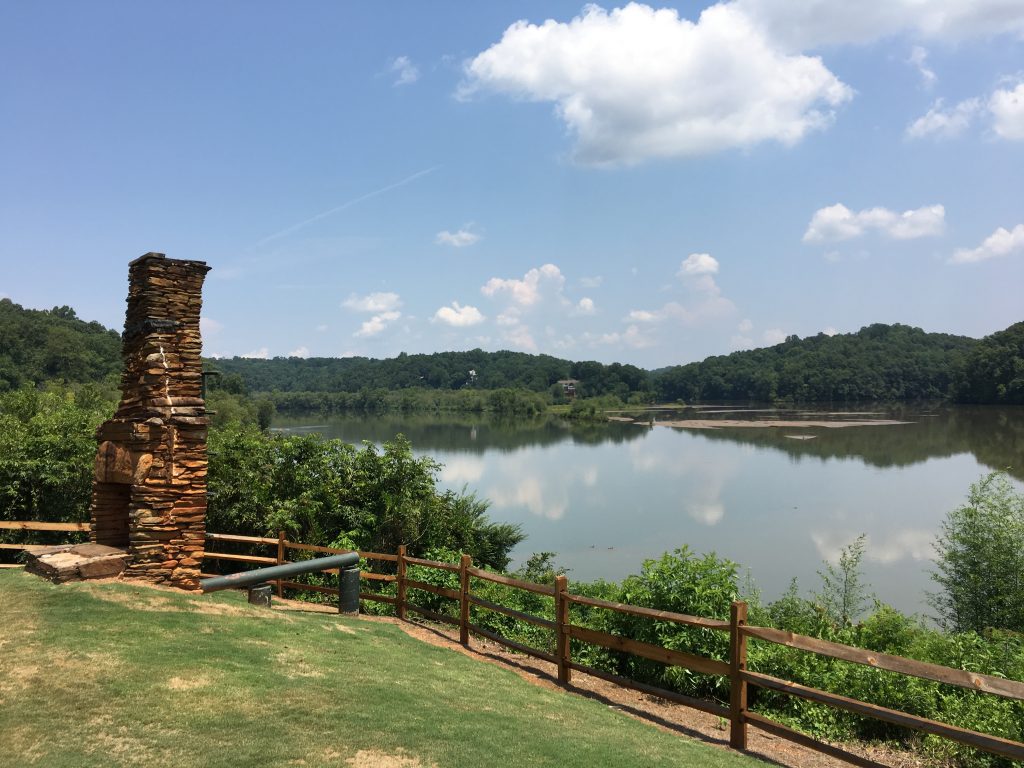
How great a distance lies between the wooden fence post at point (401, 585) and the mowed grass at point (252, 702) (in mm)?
1791

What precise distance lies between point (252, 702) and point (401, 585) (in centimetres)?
427

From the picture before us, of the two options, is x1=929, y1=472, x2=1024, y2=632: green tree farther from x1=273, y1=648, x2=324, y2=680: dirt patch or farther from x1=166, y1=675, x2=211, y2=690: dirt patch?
x1=166, y1=675, x2=211, y2=690: dirt patch

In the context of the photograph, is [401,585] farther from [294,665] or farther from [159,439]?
[159,439]

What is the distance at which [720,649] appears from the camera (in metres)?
7.01

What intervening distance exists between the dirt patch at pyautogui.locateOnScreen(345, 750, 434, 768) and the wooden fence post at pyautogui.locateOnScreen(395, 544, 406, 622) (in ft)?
15.3

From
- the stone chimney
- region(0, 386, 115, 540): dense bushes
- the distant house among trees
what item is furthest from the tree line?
the stone chimney

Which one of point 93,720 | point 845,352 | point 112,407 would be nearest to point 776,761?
point 93,720

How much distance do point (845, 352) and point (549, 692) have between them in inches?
4649

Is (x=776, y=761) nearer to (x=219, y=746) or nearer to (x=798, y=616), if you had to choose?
(x=219, y=746)

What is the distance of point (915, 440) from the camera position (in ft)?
165

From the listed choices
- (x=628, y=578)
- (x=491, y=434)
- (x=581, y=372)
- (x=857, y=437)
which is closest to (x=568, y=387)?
(x=581, y=372)

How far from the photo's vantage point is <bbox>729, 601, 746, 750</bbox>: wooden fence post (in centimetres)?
532

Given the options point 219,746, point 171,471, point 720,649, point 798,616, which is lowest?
point 798,616

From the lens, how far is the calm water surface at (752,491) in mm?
21078
